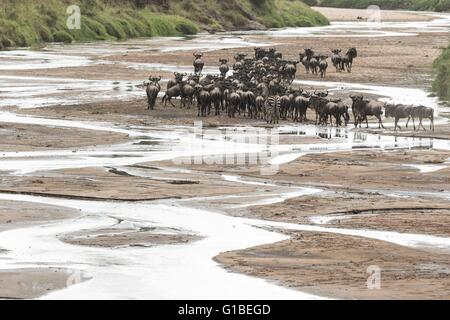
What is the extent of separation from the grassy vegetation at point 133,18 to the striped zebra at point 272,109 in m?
34.9

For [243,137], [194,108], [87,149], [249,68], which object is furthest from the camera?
[249,68]

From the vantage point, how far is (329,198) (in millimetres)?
24547

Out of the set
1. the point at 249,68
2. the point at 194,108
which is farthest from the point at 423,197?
the point at 249,68

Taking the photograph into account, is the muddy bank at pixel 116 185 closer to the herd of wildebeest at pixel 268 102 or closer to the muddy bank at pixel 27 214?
the muddy bank at pixel 27 214

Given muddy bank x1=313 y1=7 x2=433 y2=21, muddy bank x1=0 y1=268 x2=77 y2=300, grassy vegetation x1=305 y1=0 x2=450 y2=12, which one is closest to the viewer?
muddy bank x1=0 y1=268 x2=77 y2=300

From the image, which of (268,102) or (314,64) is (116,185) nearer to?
(268,102)

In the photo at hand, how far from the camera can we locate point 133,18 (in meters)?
92.9

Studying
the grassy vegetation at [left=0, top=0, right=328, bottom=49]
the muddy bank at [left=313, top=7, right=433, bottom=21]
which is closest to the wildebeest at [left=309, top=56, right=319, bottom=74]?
the grassy vegetation at [left=0, top=0, right=328, bottom=49]

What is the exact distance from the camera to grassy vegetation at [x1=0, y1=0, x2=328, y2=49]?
78625mm

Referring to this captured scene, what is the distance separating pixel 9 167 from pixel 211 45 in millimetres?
53705

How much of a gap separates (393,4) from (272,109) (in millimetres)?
139356

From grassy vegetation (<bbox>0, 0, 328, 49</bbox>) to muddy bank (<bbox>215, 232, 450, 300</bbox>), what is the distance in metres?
54.5

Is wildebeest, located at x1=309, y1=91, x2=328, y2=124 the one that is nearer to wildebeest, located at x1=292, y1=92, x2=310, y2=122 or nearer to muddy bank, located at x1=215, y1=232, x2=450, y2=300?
wildebeest, located at x1=292, y1=92, x2=310, y2=122

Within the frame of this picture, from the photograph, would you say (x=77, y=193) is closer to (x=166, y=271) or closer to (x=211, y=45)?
(x=166, y=271)
